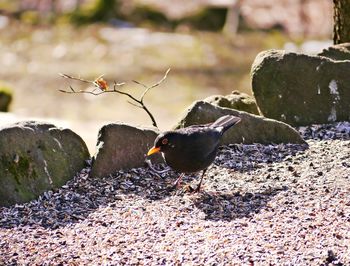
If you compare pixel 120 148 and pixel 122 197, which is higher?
pixel 120 148

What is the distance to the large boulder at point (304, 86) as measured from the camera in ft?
19.1

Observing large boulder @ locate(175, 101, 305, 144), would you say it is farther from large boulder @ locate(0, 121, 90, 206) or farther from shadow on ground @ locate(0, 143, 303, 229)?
large boulder @ locate(0, 121, 90, 206)

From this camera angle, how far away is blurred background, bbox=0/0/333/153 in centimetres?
1184

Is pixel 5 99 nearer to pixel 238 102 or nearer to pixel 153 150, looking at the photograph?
pixel 238 102

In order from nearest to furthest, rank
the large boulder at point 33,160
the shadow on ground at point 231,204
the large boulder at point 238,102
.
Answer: the shadow on ground at point 231,204, the large boulder at point 33,160, the large boulder at point 238,102

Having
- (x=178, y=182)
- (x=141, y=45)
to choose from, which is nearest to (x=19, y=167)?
(x=178, y=182)

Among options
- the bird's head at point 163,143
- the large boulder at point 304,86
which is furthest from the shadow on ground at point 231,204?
the large boulder at point 304,86

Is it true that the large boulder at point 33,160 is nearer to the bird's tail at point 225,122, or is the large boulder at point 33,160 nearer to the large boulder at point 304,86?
the bird's tail at point 225,122

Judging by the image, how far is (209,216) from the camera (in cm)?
457

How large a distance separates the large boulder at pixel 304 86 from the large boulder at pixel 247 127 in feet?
1.23

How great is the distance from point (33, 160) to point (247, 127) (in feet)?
5.18

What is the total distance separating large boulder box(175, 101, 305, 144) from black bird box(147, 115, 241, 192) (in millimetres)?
546

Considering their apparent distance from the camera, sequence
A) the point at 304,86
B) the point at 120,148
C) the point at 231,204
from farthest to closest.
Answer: the point at 304,86
the point at 120,148
the point at 231,204

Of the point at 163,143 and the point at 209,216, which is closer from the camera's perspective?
the point at 209,216
